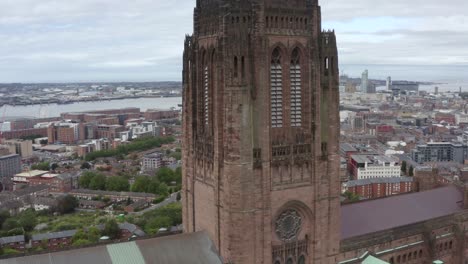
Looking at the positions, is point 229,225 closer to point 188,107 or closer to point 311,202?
point 311,202

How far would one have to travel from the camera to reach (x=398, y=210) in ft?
157

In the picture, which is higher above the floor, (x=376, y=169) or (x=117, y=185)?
(x=376, y=169)

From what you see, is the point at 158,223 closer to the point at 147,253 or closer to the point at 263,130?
the point at 147,253

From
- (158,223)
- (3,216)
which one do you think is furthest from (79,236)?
(3,216)

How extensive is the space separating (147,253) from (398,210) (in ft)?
85.6

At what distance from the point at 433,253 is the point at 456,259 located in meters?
3.93

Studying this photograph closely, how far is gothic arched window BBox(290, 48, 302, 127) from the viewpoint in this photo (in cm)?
3469

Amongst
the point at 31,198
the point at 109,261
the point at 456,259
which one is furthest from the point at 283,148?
the point at 31,198

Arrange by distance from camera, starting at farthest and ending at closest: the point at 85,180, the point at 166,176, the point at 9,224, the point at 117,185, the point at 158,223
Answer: the point at 85,180
the point at 166,176
the point at 117,185
the point at 9,224
the point at 158,223

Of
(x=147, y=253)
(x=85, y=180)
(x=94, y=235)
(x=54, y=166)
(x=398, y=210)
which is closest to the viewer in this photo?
(x=147, y=253)

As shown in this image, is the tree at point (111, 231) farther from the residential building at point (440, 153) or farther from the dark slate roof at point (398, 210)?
the residential building at point (440, 153)

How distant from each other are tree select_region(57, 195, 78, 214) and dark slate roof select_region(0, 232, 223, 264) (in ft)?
278

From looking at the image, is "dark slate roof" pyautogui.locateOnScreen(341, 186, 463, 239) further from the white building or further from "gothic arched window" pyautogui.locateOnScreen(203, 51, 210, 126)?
the white building

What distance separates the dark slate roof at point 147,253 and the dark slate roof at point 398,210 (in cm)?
1323
